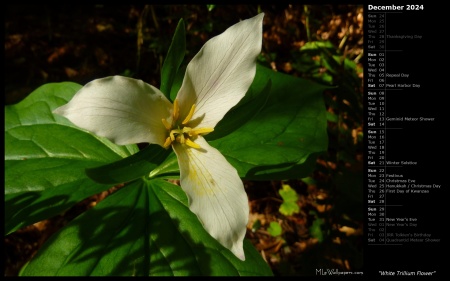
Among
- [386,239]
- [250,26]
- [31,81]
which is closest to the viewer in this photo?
[250,26]

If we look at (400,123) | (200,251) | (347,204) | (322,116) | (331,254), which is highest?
(322,116)

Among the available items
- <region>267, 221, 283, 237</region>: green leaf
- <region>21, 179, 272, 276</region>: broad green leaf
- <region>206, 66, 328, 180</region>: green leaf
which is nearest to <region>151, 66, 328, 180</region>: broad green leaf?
<region>206, 66, 328, 180</region>: green leaf

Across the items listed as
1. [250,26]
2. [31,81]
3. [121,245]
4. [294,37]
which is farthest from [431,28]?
[31,81]

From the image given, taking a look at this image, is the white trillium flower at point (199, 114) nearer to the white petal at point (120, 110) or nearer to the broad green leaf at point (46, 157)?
the white petal at point (120, 110)

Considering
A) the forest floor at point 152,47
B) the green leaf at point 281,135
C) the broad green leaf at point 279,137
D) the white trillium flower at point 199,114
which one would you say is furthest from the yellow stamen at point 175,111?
the forest floor at point 152,47

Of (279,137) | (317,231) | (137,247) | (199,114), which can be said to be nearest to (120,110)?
(199,114)

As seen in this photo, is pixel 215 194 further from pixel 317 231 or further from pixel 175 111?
pixel 317 231

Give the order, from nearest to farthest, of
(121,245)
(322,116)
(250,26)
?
(250,26) < (121,245) < (322,116)

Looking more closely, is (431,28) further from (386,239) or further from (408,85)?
(386,239)
